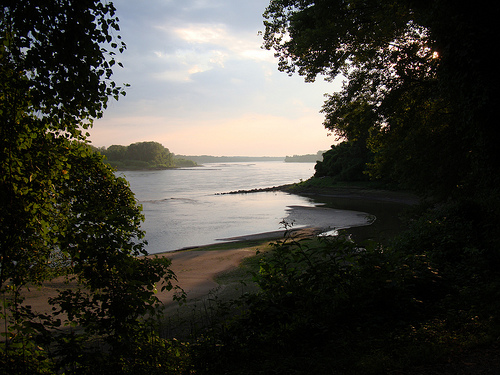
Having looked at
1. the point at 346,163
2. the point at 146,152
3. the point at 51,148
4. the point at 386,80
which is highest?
the point at 146,152

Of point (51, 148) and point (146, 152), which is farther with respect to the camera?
point (146, 152)

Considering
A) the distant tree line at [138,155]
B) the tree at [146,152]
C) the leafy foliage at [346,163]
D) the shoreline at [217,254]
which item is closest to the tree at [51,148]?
the shoreline at [217,254]

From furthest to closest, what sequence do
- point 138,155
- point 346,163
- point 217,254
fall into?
point 138,155 < point 346,163 < point 217,254

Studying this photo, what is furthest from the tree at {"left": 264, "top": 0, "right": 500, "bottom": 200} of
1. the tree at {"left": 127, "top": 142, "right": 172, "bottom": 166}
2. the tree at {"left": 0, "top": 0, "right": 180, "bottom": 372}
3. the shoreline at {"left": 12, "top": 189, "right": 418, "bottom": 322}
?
the tree at {"left": 127, "top": 142, "right": 172, "bottom": 166}

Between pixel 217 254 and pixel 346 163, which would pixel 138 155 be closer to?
pixel 346 163

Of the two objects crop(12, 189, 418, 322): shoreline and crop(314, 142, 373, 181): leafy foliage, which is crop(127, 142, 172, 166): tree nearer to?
crop(314, 142, 373, 181): leafy foliage

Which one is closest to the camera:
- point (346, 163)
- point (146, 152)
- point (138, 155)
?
point (346, 163)

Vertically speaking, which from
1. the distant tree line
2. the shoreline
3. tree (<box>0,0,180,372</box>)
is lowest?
the shoreline

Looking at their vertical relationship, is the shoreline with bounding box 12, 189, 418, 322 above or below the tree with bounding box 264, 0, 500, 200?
below

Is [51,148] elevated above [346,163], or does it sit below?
below

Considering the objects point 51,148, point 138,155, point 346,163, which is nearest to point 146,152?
point 138,155

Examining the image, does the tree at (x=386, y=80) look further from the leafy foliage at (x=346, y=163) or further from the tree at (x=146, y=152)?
the tree at (x=146, y=152)

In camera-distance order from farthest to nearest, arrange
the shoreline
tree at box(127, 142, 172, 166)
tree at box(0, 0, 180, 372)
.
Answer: tree at box(127, 142, 172, 166), the shoreline, tree at box(0, 0, 180, 372)

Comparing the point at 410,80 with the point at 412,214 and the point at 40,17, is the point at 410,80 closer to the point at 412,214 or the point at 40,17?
the point at 412,214
